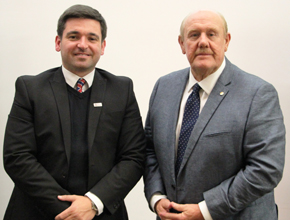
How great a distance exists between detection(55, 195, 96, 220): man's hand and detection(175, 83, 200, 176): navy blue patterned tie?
0.49 metres

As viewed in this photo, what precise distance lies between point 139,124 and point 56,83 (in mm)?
519

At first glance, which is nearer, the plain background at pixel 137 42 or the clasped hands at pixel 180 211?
the clasped hands at pixel 180 211

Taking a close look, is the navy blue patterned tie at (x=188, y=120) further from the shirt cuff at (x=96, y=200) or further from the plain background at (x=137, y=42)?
the plain background at (x=137, y=42)

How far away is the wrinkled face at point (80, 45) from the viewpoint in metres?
1.72

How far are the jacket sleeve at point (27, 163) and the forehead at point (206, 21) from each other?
0.95 m

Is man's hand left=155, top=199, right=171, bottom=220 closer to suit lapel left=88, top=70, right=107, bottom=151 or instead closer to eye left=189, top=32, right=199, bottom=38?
suit lapel left=88, top=70, right=107, bottom=151

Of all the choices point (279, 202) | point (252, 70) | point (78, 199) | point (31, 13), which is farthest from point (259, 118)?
point (31, 13)

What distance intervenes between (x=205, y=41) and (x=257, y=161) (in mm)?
642

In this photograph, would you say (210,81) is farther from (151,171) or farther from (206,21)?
(151,171)

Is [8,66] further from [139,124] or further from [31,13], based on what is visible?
[139,124]

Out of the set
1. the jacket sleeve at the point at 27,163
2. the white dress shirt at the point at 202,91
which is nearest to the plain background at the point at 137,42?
the white dress shirt at the point at 202,91

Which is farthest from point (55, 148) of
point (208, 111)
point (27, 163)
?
point (208, 111)

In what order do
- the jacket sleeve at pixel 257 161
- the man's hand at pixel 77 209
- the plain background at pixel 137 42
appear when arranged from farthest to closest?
1. the plain background at pixel 137 42
2. the man's hand at pixel 77 209
3. the jacket sleeve at pixel 257 161

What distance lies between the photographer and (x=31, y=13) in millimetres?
2906
